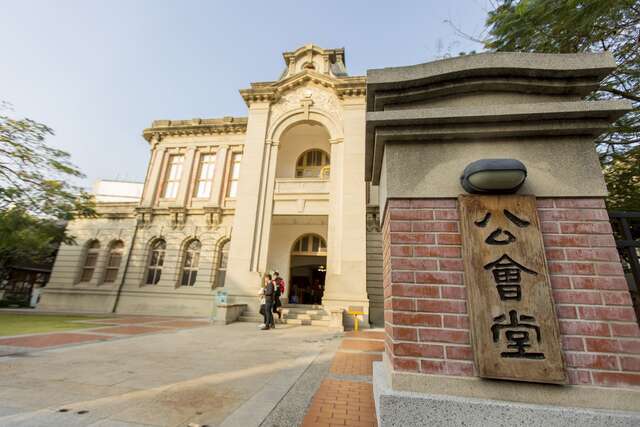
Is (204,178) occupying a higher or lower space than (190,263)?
higher

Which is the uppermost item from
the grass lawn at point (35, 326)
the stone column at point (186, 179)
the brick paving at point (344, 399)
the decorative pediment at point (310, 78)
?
the decorative pediment at point (310, 78)

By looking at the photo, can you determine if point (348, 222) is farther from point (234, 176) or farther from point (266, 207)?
point (234, 176)

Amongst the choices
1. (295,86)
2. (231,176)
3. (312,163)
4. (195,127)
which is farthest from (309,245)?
(195,127)

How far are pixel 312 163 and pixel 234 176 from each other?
15.6ft

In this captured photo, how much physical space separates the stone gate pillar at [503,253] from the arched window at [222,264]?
13.7 m

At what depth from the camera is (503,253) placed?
1793 mm

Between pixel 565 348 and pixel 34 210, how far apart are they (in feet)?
54.5

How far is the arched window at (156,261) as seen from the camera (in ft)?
49.4

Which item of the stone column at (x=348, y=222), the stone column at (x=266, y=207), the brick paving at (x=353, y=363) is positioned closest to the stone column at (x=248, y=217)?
the stone column at (x=266, y=207)

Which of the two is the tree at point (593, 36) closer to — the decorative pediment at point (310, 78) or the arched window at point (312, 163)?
the decorative pediment at point (310, 78)

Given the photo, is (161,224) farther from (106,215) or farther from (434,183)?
(434,183)

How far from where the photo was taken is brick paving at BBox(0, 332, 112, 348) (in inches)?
196

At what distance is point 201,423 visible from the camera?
86.4 inches

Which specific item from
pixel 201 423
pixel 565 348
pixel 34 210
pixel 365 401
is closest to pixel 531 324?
pixel 565 348
